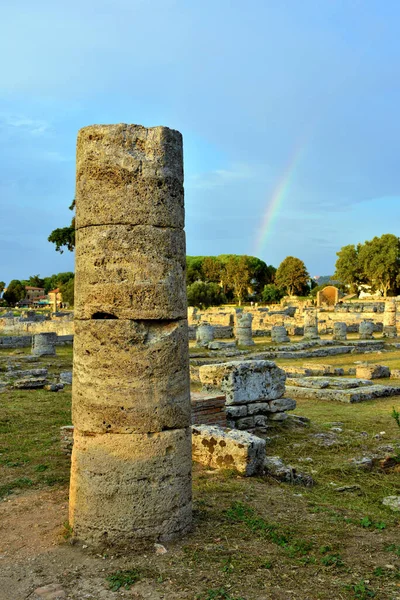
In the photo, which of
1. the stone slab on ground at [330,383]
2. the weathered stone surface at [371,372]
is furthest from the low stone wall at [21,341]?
the weathered stone surface at [371,372]

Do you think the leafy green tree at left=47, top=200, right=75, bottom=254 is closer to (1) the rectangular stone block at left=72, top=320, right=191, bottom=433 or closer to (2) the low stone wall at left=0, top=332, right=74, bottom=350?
(2) the low stone wall at left=0, top=332, right=74, bottom=350

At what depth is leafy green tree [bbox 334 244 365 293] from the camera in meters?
75.4

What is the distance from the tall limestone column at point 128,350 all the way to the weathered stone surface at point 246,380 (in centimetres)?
448

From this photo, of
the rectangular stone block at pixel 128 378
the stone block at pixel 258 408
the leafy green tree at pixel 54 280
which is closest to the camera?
the rectangular stone block at pixel 128 378

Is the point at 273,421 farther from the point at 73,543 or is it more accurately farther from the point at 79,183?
the point at 79,183

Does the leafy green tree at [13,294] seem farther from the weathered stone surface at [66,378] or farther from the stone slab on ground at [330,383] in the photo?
the stone slab on ground at [330,383]

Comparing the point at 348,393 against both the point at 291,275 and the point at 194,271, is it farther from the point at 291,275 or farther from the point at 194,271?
the point at 194,271

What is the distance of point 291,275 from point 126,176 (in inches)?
3108

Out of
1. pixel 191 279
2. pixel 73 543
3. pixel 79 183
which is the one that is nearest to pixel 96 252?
pixel 79 183

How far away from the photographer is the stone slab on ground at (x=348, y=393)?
12750 mm

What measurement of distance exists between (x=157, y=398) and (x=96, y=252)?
1457mm

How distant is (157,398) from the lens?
502 centimetres

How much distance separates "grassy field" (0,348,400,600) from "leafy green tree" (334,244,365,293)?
68628mm

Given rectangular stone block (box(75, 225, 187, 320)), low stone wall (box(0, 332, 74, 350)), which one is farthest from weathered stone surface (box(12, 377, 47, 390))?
low stone wall (box(0, 332, 74, 350))
